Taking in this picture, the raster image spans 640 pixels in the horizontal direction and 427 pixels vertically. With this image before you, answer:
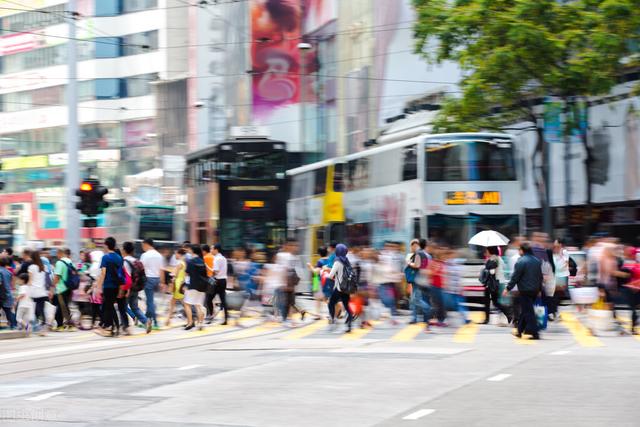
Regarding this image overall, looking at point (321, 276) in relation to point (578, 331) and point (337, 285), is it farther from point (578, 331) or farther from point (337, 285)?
point (578, 331)

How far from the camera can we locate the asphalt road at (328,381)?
973 centimetres

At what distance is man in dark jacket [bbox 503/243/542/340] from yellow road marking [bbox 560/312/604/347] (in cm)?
73

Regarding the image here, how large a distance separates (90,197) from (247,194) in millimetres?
12306

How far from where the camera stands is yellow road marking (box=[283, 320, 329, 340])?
1885cm

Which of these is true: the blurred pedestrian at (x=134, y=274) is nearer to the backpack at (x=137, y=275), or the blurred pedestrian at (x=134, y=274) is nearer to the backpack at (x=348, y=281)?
the backpack at (x=137, y=275)

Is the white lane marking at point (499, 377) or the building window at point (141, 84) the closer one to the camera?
the white lane marking at point (499, 377)

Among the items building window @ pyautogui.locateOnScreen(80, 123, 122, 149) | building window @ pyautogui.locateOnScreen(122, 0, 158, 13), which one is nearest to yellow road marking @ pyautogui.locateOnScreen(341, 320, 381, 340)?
building window @ pyautogui.locateOnScreen(80, 123, 122, 149)

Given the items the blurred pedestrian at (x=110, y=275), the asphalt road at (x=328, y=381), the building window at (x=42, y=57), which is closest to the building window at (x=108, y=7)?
the building window at (x=42, y=57)

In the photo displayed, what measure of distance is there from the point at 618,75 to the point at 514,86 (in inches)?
150

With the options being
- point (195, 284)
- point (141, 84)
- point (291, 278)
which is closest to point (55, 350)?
point (195, 284)

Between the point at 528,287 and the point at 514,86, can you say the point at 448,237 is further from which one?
the point at 528,287

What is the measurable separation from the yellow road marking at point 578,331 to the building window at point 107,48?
183ft

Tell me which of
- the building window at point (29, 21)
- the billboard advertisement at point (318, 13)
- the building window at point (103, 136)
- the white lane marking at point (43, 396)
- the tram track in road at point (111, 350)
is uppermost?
the building window at point (29, 21)

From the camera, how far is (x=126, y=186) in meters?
70.7
